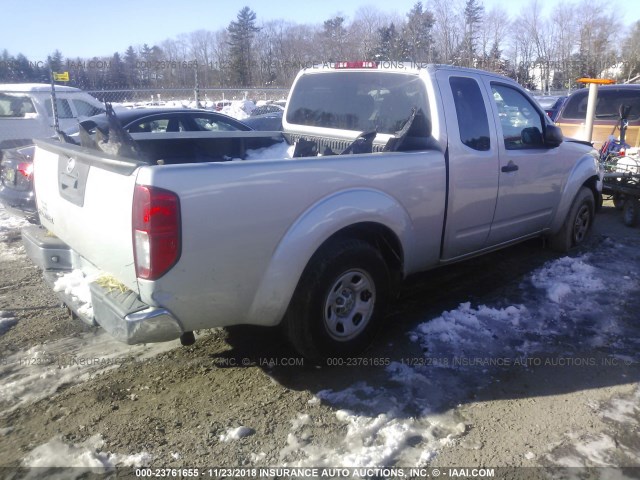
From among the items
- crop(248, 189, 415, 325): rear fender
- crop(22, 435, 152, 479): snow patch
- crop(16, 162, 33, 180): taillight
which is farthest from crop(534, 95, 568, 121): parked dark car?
crop(22, 435, 152, 479): snow patch

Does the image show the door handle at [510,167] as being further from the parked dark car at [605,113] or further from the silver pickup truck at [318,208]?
the parked dark car at [605,113]

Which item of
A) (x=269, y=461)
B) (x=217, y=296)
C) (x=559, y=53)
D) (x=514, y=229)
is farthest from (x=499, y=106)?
(x=559, y=53)

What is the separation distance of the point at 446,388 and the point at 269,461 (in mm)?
1268

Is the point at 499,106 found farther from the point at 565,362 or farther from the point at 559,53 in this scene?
the point at 559,53

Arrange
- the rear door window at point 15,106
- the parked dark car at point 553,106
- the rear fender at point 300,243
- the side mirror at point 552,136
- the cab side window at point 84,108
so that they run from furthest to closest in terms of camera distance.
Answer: the parked dark car at point 553,106 < the cab side window at point 84,108 < the rear door window at point 15,106 < the side mirror at point 552,136 < the rear fender at point 300,243

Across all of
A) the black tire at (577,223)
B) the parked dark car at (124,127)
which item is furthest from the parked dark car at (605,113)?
the parked dark car at (124,127)

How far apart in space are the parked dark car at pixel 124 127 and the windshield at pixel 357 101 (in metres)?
1.21

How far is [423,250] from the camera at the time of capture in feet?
13.3

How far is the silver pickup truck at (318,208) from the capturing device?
106 inches

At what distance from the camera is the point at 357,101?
4656 mm

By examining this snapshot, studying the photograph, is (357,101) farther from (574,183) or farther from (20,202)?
(20,202)

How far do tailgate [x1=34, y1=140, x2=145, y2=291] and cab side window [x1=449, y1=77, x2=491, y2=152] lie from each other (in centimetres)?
264

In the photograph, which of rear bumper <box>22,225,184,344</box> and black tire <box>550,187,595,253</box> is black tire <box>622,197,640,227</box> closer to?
black tire <box>550,187,595,253</box>

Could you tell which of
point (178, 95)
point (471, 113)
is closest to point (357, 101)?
point (471, 113)
